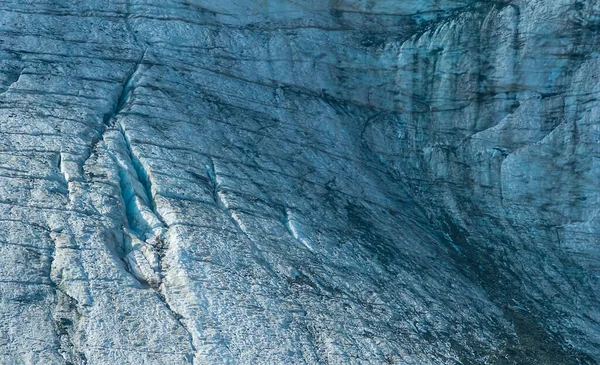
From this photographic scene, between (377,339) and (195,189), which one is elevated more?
(195,189)

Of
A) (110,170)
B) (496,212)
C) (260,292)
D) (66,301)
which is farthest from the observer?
(496,212)

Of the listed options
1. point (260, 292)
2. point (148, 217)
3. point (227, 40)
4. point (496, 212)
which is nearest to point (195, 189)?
point (148, 217)

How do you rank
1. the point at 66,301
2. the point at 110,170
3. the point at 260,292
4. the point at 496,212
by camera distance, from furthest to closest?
1. the point at 496,212
2. the point at 110,170
3. the point at 260,292
4. the point at 66,301

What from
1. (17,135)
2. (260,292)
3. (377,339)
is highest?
(17,135)

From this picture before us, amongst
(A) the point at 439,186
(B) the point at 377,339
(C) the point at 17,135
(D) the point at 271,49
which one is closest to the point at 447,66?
(A) the point at 439,186

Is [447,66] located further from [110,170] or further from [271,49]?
[110,170]

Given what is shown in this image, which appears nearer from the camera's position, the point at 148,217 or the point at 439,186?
the point at 148,217
